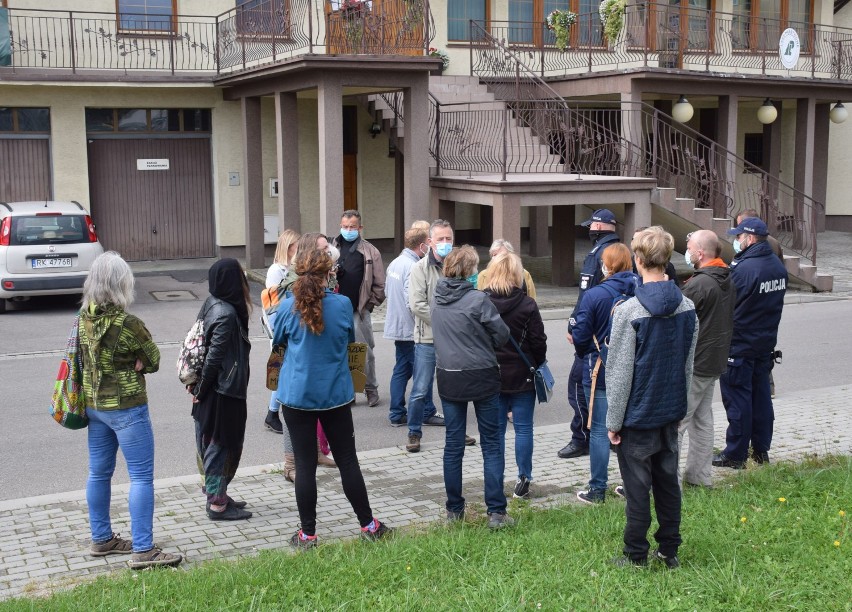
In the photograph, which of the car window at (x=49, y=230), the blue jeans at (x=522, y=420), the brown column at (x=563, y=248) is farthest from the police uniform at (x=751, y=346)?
the car window at (x=49, y=230)

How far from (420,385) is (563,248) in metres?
10.2

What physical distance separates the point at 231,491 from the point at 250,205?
43.8ft

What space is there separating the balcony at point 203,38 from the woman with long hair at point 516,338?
9.84m

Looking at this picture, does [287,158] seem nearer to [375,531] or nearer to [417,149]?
[417,149]

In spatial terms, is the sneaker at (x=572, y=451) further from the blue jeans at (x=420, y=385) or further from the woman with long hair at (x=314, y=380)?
the woman with long hair at (x=314, y=380)

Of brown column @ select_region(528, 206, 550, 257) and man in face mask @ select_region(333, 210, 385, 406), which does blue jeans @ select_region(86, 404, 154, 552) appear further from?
brown column @ select_region(528, 206, 550, 257)

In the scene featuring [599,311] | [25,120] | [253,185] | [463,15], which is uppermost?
[463,15]

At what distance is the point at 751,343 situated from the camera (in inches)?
286

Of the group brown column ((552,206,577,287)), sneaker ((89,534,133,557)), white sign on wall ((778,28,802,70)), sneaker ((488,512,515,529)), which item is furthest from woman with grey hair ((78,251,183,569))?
white sign on wall ((778,28,802,70))

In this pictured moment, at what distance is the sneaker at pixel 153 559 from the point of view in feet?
18.0

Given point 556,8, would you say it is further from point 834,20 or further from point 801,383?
point 801,383

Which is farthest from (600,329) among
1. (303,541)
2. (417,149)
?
(417,149)

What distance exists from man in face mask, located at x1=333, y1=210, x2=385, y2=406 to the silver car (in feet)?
22.3

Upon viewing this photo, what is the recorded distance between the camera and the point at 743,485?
22.2 feet
